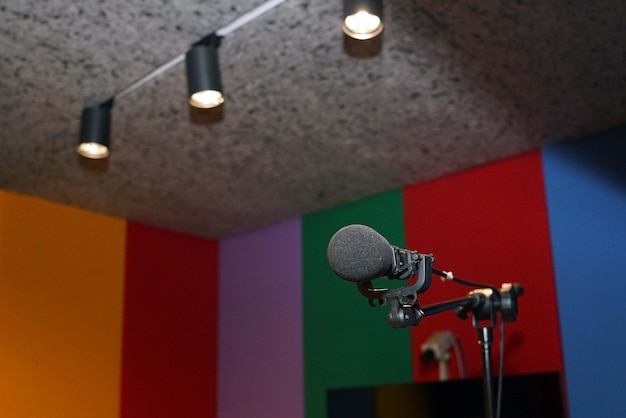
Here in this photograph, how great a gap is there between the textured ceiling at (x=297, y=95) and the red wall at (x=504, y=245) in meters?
0.13

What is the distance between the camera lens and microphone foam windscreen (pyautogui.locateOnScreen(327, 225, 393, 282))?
1.45 meters

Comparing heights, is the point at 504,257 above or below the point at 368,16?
below

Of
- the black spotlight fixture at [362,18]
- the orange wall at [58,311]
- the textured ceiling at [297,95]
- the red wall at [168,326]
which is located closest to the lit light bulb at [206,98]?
the textured ceiling at [297,95]

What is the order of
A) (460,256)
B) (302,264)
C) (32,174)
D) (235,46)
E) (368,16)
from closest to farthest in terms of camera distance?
(368,16) < (235,46) < (460,256) < (32,174) < (302,264)

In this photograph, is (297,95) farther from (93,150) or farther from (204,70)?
(93,150)

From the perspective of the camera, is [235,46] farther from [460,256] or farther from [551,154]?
[551,154]

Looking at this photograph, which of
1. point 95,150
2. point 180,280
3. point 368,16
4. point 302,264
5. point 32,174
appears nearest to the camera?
point 368,16

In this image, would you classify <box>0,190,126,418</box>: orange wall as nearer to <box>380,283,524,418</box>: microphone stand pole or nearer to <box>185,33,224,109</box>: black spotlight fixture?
<box>185,33,224,109</box>: black spotlight fixture

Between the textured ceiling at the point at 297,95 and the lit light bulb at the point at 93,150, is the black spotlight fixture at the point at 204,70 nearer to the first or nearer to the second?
the textured ceiling at the point at 297,95

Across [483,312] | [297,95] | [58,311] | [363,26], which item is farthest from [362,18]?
[58,311]

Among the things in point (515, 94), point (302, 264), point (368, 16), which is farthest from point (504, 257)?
point (368, 16)

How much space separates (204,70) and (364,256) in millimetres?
1083

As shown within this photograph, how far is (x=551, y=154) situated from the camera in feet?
10.3

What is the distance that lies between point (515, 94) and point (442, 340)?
3.41 feet
